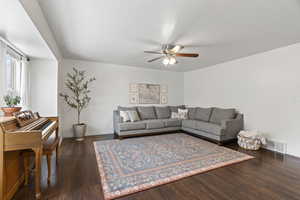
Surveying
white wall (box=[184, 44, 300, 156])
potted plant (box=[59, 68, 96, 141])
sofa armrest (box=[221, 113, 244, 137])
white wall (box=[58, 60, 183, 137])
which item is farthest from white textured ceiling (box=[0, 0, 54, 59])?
white wall (box=[184, 44, 300, 156])

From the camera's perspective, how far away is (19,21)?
1.65 m

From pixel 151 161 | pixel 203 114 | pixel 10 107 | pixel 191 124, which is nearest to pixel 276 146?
pixel 203 114

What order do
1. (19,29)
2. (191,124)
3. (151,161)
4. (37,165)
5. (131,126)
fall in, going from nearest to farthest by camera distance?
(37,165)
(19,29)
(151,161)
(131,126)
(191,124)

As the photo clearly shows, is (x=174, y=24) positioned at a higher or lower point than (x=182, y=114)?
higher

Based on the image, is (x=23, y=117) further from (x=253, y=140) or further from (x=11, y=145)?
(x=253, y=140)

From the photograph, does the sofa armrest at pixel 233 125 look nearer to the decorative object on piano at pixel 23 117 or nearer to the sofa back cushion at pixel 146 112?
the sofa back cushion at pixel 146 112

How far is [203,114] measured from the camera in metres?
4.77

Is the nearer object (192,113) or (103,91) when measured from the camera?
(103,91)

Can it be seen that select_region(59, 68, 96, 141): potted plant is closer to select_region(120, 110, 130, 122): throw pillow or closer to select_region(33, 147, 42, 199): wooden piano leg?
select_region(120, 110, 130, 122): throw pillow

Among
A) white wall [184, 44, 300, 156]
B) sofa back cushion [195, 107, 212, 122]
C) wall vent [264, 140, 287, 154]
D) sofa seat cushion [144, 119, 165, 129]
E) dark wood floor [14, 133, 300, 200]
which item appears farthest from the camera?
sofa back cushion [195, 107, 212, 122]

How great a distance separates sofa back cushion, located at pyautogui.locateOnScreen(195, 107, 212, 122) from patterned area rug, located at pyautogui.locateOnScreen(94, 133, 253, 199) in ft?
3.97

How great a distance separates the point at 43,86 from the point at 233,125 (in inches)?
199

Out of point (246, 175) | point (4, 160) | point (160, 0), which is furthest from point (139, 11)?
point (246, 175)

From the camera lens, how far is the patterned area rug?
1.94m
